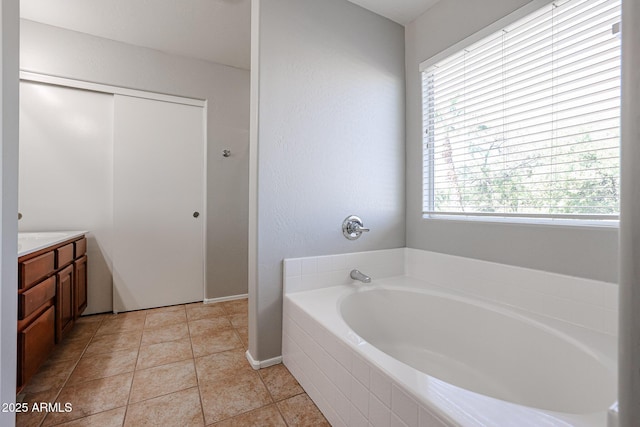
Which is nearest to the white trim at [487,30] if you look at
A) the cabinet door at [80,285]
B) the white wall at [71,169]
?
the white wall at [71,169]

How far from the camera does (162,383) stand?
1.53 m

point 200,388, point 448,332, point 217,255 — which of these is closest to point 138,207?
point 217,255

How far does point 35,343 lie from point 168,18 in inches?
90.2

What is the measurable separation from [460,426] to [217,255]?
2.54 metres

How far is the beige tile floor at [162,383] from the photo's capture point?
1289 mm

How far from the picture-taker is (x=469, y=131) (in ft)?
5.64

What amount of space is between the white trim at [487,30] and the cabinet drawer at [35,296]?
2630mm

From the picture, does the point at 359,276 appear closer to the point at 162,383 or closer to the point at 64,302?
the point at 162,383

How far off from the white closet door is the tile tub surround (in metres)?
1.54

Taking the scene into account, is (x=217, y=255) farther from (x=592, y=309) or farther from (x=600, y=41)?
(x=600, y=41)

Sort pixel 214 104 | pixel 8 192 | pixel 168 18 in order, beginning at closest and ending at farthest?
pixel 8 192, pixel 168 18, pixel 214 104

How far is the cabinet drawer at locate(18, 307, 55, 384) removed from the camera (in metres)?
1.29

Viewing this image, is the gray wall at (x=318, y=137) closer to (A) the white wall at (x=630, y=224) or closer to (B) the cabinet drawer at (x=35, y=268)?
(B) the cabinet drawer at (x=35, y=268)

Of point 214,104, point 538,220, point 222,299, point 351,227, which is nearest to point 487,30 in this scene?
point 538,220
